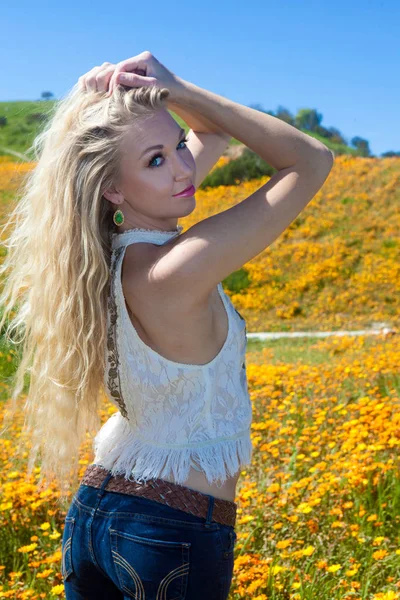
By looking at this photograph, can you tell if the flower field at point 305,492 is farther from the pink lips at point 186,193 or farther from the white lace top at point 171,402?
the pink lips at point 186,193

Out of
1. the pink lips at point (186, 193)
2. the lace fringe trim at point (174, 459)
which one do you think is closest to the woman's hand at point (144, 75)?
the pink lips at point (186, 193)

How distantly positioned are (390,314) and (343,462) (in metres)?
11.5

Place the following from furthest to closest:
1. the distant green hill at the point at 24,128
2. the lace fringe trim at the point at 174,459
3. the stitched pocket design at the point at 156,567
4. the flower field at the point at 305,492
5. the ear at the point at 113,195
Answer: the flower field at the point at 305,492 < the distant green hill at the point at 24,128 < the ear at the point at 113,195 < the lace fringe trim at the point at 174,459 < the stitched pocket design at the point at 156,567

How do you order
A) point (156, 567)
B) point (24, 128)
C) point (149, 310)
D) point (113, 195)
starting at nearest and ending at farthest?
1. point (156, 567)
2. point (149, 310)
3. point (113, 195)
4. point (24, 128)

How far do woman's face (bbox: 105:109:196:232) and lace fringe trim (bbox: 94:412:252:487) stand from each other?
55cm

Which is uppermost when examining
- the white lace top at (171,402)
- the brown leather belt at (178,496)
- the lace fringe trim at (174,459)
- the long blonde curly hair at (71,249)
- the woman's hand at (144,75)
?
the woman's hand at (144,75)

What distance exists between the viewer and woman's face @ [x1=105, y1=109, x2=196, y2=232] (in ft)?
5.66

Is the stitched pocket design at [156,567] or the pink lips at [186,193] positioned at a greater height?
the pink lips at [186,193]

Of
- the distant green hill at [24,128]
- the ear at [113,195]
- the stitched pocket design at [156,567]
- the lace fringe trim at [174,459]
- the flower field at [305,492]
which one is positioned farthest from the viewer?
the flower field at [305,492]

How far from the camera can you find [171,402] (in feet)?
5.50

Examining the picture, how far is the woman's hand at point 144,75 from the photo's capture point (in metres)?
1.72

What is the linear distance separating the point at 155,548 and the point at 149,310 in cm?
52

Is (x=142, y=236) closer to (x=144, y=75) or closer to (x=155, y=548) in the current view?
→ (x=144, y=75)

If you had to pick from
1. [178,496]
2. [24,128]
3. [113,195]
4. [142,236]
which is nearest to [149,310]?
[142,236]
